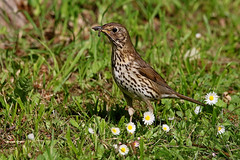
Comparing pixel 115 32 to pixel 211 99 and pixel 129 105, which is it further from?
pixel 211 99

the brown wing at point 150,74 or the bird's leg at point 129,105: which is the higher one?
the brown wing at point 150,74

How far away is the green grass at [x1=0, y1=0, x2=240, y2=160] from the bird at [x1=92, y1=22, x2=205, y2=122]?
38 cm

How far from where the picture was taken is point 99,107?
5.07m

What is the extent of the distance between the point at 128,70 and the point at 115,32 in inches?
18.7

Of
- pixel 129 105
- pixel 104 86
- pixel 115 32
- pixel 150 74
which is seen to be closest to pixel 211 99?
pixel 150 74

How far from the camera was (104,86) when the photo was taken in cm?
560

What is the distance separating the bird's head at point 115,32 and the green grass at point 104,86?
85cm

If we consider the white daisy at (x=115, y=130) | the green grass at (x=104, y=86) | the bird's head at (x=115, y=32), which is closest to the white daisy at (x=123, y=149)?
the green grass at (x=104, y=86)

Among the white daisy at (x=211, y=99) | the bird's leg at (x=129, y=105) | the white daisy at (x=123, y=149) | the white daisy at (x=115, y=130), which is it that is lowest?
the white daisy at (x=123, y=149)

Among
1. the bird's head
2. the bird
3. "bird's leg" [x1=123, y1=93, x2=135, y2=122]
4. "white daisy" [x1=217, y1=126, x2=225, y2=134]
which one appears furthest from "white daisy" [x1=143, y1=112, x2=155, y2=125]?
the bird's head

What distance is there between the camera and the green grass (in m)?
4.11

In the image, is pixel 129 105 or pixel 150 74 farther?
pixel 129 105

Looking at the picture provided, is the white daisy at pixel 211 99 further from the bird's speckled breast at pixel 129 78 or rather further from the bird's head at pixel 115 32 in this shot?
the bird's head at pixel 115 32

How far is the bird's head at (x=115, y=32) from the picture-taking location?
15.0 feet
